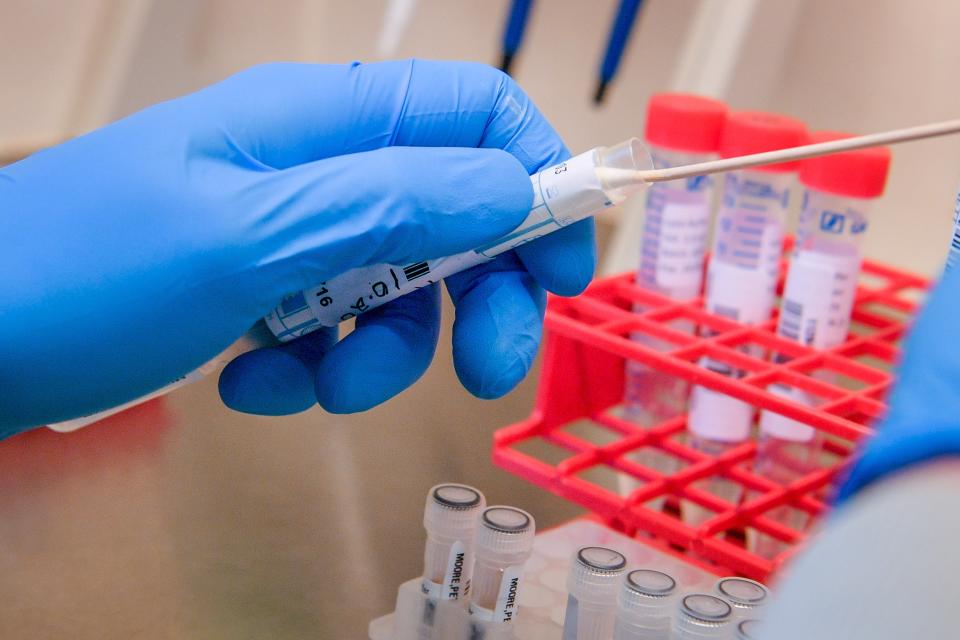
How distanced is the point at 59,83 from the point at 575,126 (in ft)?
3.06

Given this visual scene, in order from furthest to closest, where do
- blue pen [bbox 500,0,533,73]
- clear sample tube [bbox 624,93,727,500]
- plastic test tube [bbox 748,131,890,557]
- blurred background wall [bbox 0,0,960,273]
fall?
blue pen [bbox 500,0,533,73] < blurred background wall [bbox 0,0,960,273] < clear sample tube [bbox 624,93,727,500] < plastic test tube [bbox 748,131,890,557]

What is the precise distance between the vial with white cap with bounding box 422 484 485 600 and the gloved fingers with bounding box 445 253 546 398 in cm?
9

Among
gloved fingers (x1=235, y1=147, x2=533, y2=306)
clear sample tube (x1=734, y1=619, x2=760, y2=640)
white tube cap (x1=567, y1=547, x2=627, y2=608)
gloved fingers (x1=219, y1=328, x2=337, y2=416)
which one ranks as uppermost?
gloved fingers (x1=235, y1=147, x2=533, y2=306)

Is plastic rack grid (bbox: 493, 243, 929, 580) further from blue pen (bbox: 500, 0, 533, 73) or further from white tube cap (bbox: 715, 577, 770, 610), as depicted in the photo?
blue pen (bbox: 500, 0, 533, 73)

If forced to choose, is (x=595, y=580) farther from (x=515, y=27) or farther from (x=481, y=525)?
(x=515, y=27)

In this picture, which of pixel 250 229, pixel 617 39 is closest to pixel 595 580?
pixel 250 229

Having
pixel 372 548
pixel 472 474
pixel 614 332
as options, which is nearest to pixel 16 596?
pixel 372 548

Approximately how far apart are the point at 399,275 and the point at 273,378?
146 millimetres

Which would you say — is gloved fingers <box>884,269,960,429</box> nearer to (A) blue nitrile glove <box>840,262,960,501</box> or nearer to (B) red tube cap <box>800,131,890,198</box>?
(A) blue nitrile glove <box>840,262,960,501</box>

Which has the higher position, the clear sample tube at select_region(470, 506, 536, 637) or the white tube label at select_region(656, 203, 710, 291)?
the white tube label at select_region(656, 203, 710, 291)

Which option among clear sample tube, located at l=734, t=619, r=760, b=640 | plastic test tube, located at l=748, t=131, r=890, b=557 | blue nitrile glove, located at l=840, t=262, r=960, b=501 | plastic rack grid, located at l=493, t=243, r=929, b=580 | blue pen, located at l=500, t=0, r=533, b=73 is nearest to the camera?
blue nitrile glove, located at l=840, t=262, r=960, b=501

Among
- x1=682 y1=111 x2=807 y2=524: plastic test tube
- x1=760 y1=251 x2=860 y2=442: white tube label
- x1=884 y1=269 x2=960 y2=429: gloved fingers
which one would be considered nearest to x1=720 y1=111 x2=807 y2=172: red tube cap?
x1=682 y1=111 x2=807 y2=524: plastic test tube

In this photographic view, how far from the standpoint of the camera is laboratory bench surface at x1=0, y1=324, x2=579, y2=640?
34.9 inches

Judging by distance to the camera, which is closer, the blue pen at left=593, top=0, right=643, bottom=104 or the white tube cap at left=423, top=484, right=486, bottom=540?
the white tube cap at left=423, top=484, right=486, bottom=540
